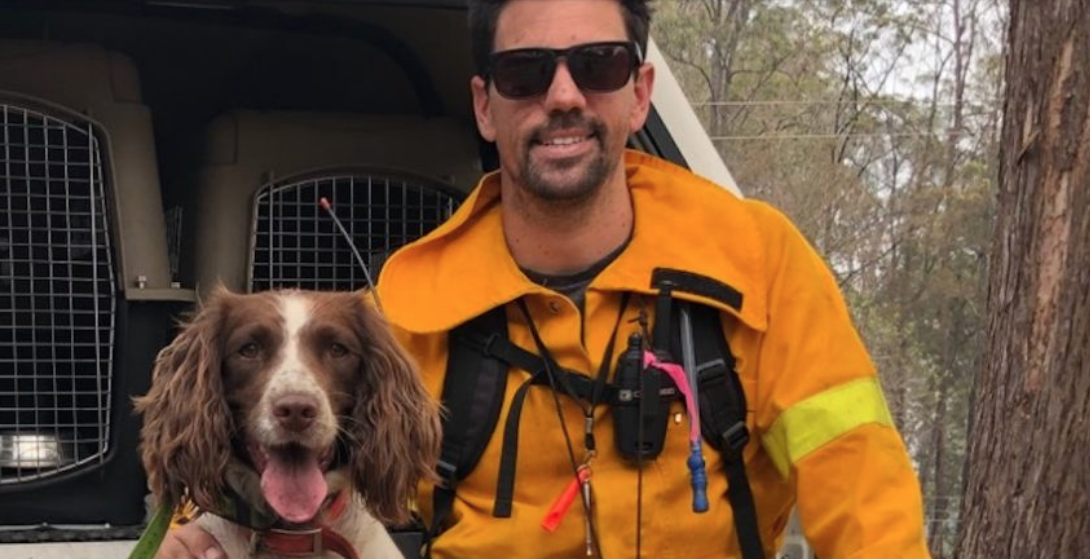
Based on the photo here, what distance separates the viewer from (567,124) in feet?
8.25

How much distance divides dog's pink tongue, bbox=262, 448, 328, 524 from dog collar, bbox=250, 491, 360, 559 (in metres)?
0.07

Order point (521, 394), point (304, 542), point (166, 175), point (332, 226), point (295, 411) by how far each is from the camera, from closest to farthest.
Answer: point (295, 411), point (304, 542), point (521, 394), point (332, 226), point (166, 175)

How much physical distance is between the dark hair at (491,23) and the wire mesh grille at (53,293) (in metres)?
0.88

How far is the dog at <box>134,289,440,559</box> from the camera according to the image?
217 centimetres

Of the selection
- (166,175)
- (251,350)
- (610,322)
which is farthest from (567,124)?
(166,175)

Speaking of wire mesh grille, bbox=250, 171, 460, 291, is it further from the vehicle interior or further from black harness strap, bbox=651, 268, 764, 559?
black harness strap, bbox=651, 268, 764, 559

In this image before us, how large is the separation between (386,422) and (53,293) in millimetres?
998

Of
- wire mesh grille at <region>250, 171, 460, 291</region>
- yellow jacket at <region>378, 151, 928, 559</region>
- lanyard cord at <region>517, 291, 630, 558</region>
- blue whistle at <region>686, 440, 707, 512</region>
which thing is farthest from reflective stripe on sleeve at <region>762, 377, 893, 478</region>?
wire mesh grille at <region>250, 171, 460, 291</region>

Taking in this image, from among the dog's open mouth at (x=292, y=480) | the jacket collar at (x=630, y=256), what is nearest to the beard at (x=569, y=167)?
the jacket collar at (x=630, y=256)

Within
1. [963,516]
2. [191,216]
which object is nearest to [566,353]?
[191,216]

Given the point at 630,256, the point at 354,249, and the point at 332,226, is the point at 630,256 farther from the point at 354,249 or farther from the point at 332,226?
the point at 332,226

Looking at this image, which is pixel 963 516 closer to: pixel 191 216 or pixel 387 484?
pixel 191 216

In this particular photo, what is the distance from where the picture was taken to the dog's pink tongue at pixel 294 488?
7.04ft

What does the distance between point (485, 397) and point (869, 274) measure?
896 inches
